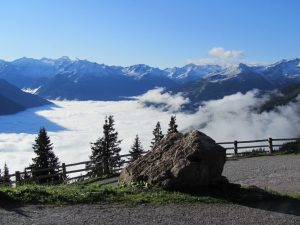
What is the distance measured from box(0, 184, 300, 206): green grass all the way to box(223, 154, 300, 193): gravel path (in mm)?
4614

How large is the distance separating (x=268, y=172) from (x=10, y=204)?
18147mm

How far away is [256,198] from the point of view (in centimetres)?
1647

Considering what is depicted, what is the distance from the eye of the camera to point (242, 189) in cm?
1766

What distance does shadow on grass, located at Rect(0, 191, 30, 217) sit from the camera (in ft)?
44.9

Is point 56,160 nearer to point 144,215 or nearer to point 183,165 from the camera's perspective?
point 183,165

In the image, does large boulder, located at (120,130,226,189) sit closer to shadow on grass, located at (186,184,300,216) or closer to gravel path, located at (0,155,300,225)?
shadow on grass, located at (186,184,300,216)

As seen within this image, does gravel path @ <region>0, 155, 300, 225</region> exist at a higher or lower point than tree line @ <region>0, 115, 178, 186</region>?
lower

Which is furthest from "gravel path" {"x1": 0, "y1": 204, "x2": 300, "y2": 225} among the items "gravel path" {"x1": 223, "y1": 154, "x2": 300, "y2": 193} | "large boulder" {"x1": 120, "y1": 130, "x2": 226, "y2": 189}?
"gravel path" {"x1": 223, "y1": 154, "x2": 300, "y2": 193}

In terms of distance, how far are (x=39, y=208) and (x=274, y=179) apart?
50.3ft

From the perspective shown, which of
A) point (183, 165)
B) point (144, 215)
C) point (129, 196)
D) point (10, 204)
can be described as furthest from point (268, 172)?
point (10, 204)

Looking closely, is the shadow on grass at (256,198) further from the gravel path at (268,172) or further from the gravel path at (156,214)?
the gravel path at (268,172)

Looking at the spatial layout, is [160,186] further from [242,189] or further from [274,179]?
[274,179]

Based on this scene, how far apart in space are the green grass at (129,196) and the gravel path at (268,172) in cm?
461

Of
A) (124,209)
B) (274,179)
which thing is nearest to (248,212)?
(124,209)
